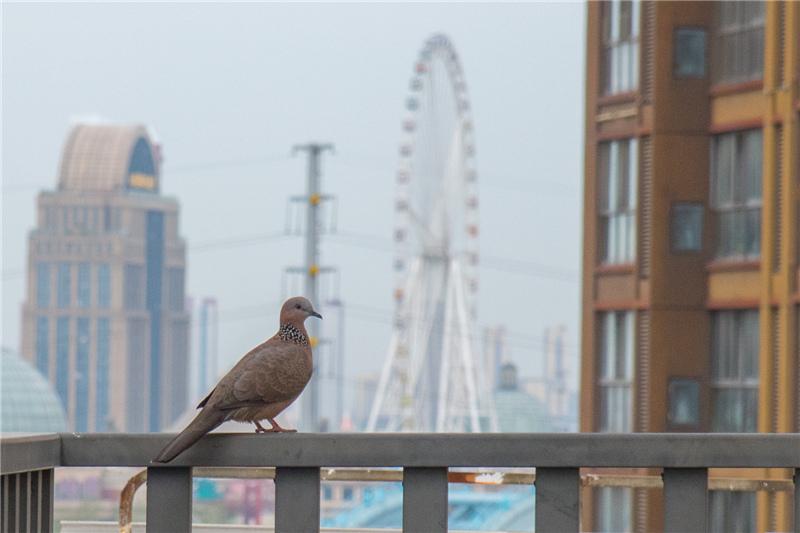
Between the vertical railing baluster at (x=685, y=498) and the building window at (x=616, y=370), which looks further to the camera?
the building window at (x=616, y=370)

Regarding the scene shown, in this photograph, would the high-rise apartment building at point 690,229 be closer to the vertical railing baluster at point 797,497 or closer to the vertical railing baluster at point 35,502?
the vertical railing baluster at point 797,497

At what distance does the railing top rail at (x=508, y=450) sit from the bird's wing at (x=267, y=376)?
0.32 m

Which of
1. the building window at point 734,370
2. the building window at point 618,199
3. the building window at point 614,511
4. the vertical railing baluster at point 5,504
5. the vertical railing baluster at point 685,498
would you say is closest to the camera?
the vertical railing baluster at point 5,504

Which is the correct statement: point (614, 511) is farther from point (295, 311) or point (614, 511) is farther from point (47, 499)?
point (47, 499)

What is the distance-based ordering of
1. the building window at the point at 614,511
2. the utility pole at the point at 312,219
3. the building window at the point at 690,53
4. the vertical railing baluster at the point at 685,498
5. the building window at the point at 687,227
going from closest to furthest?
1. the vertical railing baluster at the point at 685,498
2. the building window at the point at 690,53
3. the building window at the point at 687,227
4. the building window at the point at 614,511
5. the utility pole at the point at 312,219

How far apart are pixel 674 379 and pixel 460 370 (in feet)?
248

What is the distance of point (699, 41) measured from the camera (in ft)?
104

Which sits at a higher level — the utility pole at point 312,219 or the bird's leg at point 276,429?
the utility pole at point 312,219

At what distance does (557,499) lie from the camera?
525 cm

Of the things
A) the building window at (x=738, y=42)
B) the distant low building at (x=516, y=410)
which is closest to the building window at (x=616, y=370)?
the building window at (x=738, y=42)

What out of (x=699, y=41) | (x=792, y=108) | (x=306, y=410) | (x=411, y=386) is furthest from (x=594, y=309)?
(x=411, y=386)

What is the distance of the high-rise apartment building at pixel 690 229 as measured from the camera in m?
28.1

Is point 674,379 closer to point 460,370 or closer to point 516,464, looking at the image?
point 516,464

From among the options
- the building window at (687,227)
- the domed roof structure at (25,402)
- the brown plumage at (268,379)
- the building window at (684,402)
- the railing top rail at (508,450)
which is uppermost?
the building window at (687,227)
